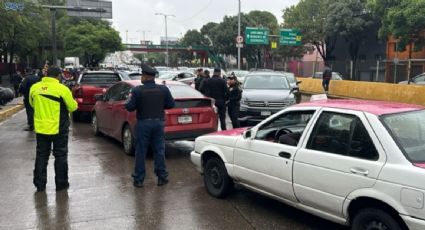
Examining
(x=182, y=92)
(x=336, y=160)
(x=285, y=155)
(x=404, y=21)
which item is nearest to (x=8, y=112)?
(x=182, y=92)

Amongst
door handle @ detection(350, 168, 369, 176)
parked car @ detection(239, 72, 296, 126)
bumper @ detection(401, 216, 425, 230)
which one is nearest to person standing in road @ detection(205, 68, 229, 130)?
parked car @ detection(239, 72, 296, 126)

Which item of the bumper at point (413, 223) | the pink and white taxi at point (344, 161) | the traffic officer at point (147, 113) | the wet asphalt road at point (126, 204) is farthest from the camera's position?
the traffic officer at point (147, 113)

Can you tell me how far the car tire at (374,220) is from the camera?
3.81 meters

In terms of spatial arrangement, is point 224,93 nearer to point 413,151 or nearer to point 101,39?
point 413,151

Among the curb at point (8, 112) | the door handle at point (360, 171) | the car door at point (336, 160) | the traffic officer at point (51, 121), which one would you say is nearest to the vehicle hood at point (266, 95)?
the traffic officer at point (51, 121)

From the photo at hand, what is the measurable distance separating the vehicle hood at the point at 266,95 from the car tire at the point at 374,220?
9.08m

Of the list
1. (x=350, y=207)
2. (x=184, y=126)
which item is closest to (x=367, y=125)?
(x=350, y=207)

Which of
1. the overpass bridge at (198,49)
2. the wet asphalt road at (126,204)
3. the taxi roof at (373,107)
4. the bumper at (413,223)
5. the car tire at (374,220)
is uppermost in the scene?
the overpass bridge at (198,49)

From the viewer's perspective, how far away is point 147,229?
195 inches

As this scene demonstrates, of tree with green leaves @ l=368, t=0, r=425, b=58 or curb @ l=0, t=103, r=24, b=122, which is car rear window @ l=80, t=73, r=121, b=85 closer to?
curb @ l=0, t=103, r=24, b=122

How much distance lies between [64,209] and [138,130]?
1456 millimetres

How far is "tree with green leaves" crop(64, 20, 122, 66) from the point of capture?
56.8 m

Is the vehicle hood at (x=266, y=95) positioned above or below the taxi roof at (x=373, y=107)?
below

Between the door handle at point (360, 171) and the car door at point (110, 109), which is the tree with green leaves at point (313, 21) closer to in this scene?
the car door at point (110, 109)
